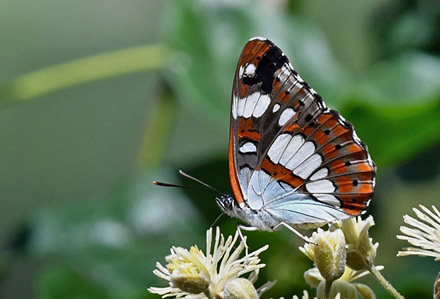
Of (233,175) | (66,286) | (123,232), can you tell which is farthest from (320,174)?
(123,232)

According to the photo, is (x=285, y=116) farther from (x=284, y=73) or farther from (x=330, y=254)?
(x=330, y=254)

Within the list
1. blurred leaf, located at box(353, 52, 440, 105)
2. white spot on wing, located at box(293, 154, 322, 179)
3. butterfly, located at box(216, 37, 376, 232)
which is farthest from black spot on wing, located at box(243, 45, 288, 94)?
blurred leaf, located at box(353, 52, 440, 105)

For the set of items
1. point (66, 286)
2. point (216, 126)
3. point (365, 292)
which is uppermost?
point (216, 126)

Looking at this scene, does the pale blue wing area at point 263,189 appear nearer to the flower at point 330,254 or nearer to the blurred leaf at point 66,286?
the flower at point 330,254

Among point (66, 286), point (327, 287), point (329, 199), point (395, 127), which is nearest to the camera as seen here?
point (327, 287)

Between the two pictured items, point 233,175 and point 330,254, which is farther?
point 233,175

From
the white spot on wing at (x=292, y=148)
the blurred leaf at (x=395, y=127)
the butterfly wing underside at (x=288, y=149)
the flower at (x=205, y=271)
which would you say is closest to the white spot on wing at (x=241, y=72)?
the butterfly wing underside at (x=288, y=149)
